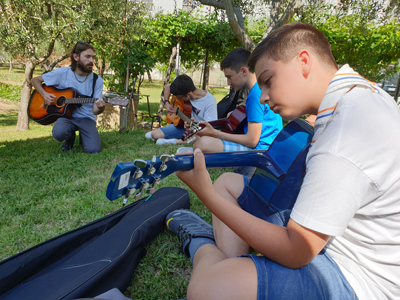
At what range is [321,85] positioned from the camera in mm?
1241

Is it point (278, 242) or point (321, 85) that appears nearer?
point (278, 242)

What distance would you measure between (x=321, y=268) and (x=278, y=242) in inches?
8.3

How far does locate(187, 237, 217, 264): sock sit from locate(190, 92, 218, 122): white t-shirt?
3011mm

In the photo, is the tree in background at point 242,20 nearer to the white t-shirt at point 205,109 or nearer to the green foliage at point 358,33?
the green foliage at point 358,33

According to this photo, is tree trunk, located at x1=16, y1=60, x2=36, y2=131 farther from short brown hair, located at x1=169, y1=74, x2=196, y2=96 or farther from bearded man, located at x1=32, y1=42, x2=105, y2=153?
short brown hair, located at x1=169, y1=74, x2=196, y2=96

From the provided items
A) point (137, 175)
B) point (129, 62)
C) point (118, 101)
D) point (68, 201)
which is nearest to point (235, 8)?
point (129, 62)

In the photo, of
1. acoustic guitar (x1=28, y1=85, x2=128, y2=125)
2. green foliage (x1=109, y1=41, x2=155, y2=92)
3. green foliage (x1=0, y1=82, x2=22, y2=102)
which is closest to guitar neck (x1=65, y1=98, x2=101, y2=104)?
acoustic guitar (x1=28, y1=85, x2=128, y2=125)

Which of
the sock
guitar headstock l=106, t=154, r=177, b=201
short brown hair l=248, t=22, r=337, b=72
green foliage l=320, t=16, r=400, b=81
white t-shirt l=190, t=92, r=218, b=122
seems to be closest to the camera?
guitar headstock l=106, t=154, r=177, b=201

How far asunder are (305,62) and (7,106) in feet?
45.1

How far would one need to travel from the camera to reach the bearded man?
4471 mm

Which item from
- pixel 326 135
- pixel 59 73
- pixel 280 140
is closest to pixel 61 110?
pixel 59 73

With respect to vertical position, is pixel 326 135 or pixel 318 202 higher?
pixel 326 135

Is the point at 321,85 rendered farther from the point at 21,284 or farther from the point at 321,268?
the point at 21,284

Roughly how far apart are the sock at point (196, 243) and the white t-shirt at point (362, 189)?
2.77 ft
